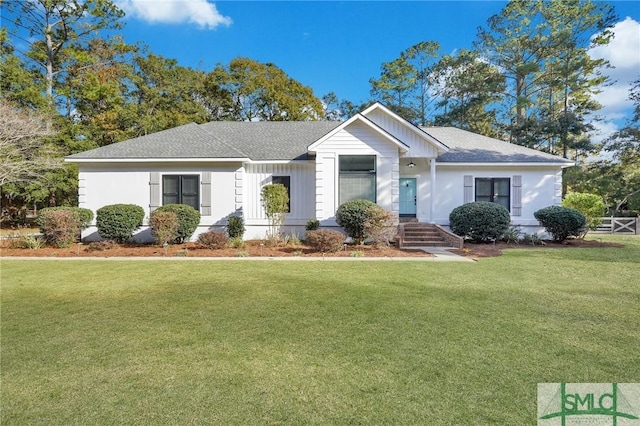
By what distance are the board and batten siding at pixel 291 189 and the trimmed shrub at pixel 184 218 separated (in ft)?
7.24

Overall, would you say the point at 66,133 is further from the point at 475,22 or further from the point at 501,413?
the point at 475,22

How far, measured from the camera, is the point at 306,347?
3.81 meters

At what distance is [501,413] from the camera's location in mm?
2617

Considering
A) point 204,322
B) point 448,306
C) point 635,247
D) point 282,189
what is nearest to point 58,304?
point 204,322

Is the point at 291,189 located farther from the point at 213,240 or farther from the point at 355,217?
the point at 213,240

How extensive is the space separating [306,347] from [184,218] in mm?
10074

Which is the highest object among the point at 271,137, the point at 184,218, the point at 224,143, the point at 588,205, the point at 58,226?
the point at 271,137

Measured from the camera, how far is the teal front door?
15266mm

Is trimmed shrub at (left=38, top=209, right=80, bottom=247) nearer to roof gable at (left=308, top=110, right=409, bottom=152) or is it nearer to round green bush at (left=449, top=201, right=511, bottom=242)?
roof gable at (left=308, top=110, right=409, bottom=152)

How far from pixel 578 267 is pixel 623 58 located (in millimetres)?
24995

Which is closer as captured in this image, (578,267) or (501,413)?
(501,413)

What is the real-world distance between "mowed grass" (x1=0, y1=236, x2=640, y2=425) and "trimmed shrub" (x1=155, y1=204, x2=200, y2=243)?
527 centimetres

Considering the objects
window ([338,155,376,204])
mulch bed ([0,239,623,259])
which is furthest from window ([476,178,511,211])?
window ([338,155,376,204])

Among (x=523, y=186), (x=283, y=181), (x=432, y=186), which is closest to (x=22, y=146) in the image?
(x=283, y=181)
